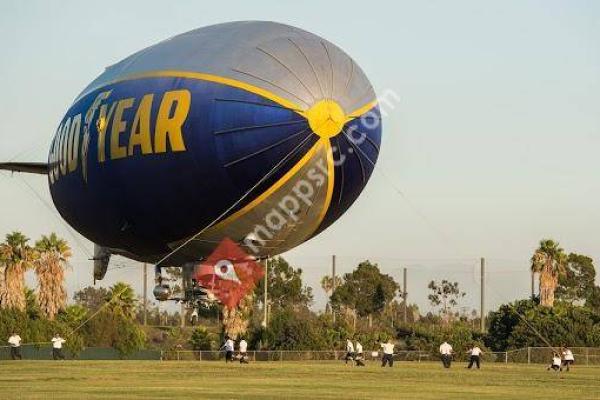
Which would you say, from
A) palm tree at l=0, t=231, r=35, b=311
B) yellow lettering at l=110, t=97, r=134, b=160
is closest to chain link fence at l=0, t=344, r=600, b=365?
palm tree at l=0, t=231, r=35, b=311

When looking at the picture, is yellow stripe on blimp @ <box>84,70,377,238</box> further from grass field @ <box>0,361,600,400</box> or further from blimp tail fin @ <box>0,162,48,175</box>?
blimp tail fin @ <box>0,162,48,175</box>

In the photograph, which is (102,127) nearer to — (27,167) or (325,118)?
(325,118)

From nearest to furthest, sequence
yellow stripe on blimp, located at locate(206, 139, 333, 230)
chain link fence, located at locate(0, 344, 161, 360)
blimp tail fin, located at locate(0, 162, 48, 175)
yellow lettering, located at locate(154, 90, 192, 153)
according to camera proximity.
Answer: yellow lettering, located at locate(154, 90, 192, 153) → yellow stripe on blimp, located at locate(206, 139, 333, 230) → blimp tail fin, located at locate(0, 162, 48, 175) → chain link fence, located at locate(0, 344, 161, 360)

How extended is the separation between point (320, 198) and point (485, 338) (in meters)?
59.5

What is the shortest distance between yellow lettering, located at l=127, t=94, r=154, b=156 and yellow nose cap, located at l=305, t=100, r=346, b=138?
500cm

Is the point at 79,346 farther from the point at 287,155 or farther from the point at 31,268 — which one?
the point at 287,155

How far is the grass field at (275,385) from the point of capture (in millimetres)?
32969

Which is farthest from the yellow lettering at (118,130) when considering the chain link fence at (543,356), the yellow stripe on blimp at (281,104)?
the chain link fence at (543,356)

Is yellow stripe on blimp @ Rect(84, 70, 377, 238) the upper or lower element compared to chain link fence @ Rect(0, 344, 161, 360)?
upper

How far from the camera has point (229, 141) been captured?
120ft

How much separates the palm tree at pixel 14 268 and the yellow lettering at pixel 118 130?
60.7 m

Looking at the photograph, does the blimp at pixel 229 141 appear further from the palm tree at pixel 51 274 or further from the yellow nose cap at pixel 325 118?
the palm tree at pixel 51 274

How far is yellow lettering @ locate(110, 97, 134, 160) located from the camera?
129 feet

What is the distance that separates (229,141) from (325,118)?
113 inches
